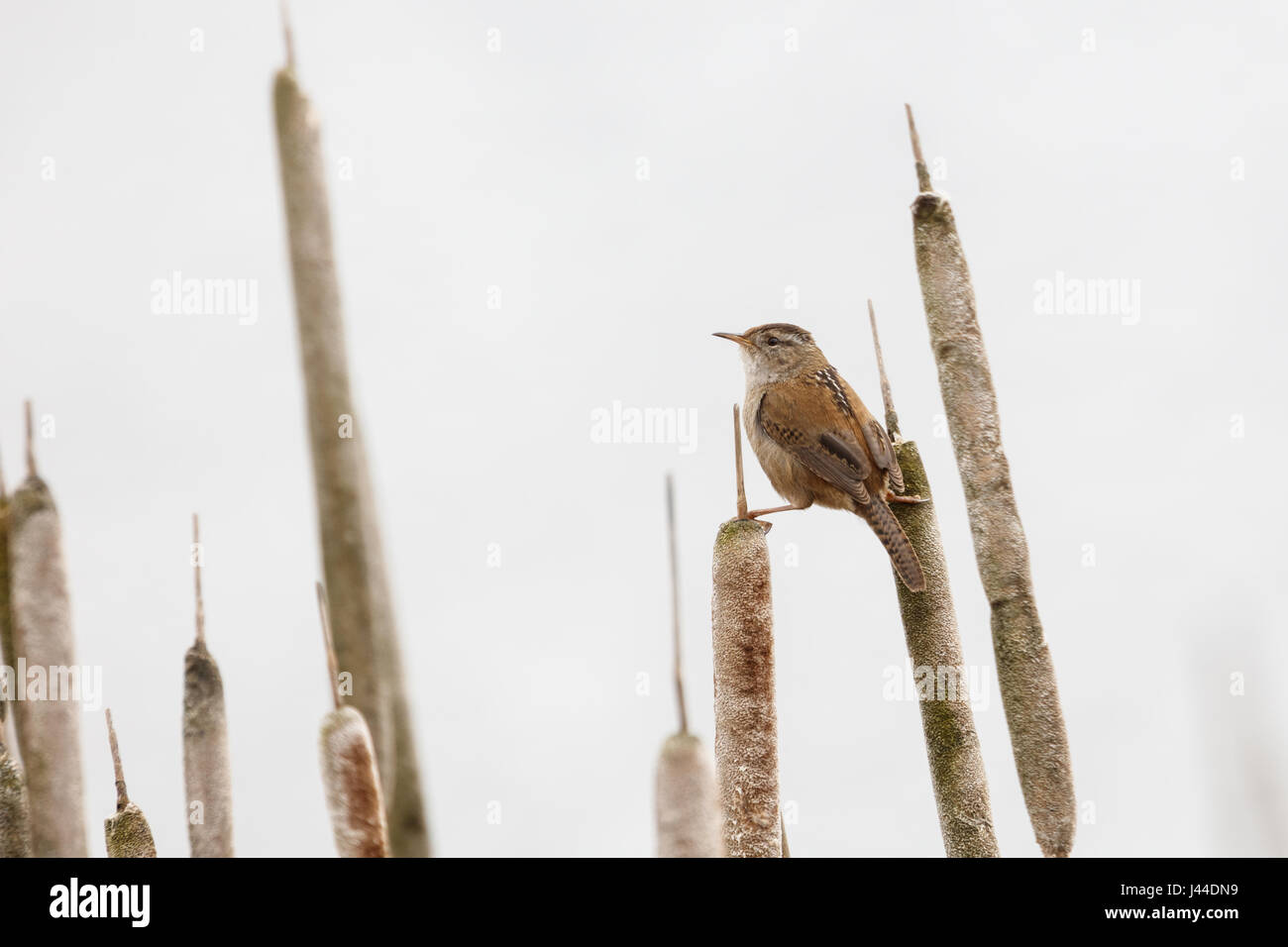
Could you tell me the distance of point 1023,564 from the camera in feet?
15.4

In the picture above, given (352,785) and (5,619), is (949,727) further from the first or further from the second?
(5,619)

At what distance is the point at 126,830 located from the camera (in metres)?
4.04

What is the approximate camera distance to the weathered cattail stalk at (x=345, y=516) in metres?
2.82

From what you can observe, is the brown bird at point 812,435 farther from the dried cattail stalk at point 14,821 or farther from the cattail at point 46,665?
the dried cattail stalk at point 14,821

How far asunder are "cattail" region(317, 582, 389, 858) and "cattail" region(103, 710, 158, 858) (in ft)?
3.69

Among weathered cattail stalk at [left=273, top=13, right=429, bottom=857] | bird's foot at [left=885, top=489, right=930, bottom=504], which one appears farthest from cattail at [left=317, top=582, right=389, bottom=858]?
bird's foot at [left=885, top=489, right=930, bottom=504]

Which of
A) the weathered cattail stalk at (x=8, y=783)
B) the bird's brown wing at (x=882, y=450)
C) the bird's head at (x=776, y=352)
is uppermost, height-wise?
the bird's head at (x=776, y=352)

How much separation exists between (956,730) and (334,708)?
2.44m

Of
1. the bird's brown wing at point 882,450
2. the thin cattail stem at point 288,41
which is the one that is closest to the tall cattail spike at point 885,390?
the bird's brown wing at point 882,450

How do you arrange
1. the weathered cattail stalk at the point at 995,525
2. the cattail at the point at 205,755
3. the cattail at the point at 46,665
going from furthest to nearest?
the weathered cattail stalk at the point at 995,525 → the cattail at the point at 46,665 → the cattail at the point at 205,755

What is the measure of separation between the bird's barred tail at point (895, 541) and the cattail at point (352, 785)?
232 centimetres

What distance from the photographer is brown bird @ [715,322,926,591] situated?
18.9 ft
